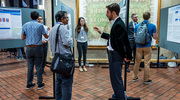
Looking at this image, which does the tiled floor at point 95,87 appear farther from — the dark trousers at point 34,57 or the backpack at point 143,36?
the backpack at point 143,36

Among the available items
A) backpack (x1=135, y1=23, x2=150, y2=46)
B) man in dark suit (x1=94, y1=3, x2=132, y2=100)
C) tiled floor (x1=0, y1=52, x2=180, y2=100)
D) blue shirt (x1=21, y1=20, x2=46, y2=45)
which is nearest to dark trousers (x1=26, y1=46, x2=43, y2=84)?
blue shirt (x1=21, y1=20, x2=46, y2=45)

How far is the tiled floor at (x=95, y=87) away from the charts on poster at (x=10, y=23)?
125 cm

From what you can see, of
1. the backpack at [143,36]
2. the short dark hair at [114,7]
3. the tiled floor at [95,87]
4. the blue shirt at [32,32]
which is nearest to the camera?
the short dark hair at [114,7]

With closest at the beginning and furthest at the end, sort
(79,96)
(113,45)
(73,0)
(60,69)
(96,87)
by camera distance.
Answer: (60,69) < (113,45) < (79,96) < (96,87) < (73,0)

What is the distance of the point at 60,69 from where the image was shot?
7.39 ft

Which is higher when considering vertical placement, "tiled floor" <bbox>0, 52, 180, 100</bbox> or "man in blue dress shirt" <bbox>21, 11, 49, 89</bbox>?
"man in blue dress shirt" <bbox>21, 11, 49, 89</bbox>

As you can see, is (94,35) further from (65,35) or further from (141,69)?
(65,35)

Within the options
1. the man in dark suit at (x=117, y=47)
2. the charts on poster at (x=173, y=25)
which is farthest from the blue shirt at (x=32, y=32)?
the charts on poster at (x=173, y=25)

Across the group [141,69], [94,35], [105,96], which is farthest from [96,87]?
[94,35]

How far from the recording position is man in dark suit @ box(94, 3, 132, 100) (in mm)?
2338

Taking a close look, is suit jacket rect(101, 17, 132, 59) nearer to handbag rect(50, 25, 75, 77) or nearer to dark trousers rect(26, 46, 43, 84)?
handbag rect(50, 25, 75, 77)

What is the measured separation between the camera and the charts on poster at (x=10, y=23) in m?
5.06

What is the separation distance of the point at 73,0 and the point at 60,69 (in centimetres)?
444

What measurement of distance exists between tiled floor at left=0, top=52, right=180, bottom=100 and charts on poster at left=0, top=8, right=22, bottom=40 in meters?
1.25
